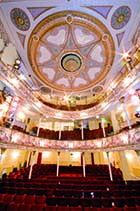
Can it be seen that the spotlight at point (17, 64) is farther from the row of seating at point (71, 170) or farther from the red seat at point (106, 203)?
the red seat at point (106, 203)

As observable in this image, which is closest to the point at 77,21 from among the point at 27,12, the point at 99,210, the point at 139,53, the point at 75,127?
the point at 27,12

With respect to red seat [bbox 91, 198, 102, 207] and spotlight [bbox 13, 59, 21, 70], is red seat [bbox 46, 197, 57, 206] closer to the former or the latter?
red seat [bbox 91, 198, 102, 207]

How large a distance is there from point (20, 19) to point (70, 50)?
14.7ft

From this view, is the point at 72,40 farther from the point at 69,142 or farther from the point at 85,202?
the point at 85,202

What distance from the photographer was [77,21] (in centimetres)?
838

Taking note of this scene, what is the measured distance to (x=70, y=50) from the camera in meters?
10.3

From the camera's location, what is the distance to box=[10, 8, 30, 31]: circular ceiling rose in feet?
24.9

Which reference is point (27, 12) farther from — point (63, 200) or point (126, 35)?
point (63, 200)

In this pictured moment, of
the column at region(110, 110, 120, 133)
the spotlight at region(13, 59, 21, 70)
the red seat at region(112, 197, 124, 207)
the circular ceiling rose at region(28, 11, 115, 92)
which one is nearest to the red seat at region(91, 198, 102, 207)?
the red seat at region(112, 197, 124, 207)

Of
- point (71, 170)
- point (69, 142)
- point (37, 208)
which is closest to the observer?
point (37, 208)

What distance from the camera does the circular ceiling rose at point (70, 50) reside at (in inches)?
333

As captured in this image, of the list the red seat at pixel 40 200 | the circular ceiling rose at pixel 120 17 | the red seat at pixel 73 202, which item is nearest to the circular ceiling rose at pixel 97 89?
the circular ceiling rose at pixel 120 17

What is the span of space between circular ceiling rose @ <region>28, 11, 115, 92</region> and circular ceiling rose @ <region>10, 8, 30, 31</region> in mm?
689

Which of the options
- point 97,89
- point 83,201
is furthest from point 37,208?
point 97,89
